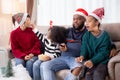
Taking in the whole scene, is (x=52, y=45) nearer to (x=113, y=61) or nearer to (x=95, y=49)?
(x=95, y=49)

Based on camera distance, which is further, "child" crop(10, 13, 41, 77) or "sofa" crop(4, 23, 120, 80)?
"child" crop(10, 13, 41, 77)

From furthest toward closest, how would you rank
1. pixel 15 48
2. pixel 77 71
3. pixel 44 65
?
pixel 15 48
pixel 44 65
pixel 77 71

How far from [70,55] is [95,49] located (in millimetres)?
322

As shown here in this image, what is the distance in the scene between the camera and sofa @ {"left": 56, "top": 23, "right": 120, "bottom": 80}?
2.10 metres

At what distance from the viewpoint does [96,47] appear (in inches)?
95.8

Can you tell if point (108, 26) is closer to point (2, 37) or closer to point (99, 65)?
point (99, 65)

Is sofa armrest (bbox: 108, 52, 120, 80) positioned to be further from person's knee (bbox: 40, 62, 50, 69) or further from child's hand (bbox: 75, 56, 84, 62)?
person's knee (bbox: 40, 62, 50, 69)

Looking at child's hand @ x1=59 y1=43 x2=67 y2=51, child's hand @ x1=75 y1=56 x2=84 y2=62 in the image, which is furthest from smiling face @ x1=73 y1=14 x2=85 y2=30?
child's hand @ x1=75 y1=56 x2=84 y2=62

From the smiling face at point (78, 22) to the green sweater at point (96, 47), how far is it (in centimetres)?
18

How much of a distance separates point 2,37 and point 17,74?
97.8 inches

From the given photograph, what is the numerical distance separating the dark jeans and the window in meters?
1.39

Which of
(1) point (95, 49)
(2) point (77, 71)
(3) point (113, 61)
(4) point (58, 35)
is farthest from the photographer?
(4) point (58, 35)

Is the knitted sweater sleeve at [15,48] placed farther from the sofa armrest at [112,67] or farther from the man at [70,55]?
the sofa armrest at [112,67]

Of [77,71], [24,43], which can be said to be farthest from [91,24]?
→ [24,43]
